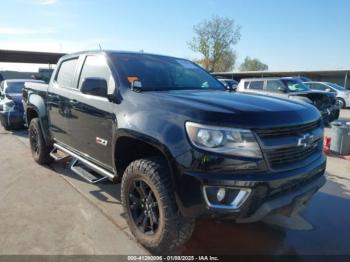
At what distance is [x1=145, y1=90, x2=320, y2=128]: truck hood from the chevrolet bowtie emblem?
5.3 inches

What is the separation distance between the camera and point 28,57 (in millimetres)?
39594

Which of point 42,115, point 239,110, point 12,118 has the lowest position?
point 12,118

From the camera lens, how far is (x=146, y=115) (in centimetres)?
305

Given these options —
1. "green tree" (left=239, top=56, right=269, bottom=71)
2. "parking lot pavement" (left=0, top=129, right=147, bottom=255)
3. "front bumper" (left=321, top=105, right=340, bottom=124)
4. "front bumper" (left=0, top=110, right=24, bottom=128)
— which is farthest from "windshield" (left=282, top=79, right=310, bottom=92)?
"green tree" (left=239, top=56, right=269, bottom=71)

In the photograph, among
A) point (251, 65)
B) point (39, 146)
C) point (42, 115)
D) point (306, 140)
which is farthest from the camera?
point (251, 65)

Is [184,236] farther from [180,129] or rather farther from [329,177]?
[329,177]

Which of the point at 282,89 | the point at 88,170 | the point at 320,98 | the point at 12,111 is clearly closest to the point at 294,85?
the point at 282,89

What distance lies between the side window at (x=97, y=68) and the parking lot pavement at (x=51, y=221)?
5.14ft

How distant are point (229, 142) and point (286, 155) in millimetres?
545

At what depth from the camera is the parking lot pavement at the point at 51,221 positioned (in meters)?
3.25

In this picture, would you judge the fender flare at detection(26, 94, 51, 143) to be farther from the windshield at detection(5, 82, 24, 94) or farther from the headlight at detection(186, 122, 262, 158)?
the windshield at detection(5, 82, 24, 94)

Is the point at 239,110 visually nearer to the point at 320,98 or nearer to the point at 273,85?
the point at 320,98

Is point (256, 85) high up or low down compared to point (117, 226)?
up

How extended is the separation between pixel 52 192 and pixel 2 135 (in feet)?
18.8
